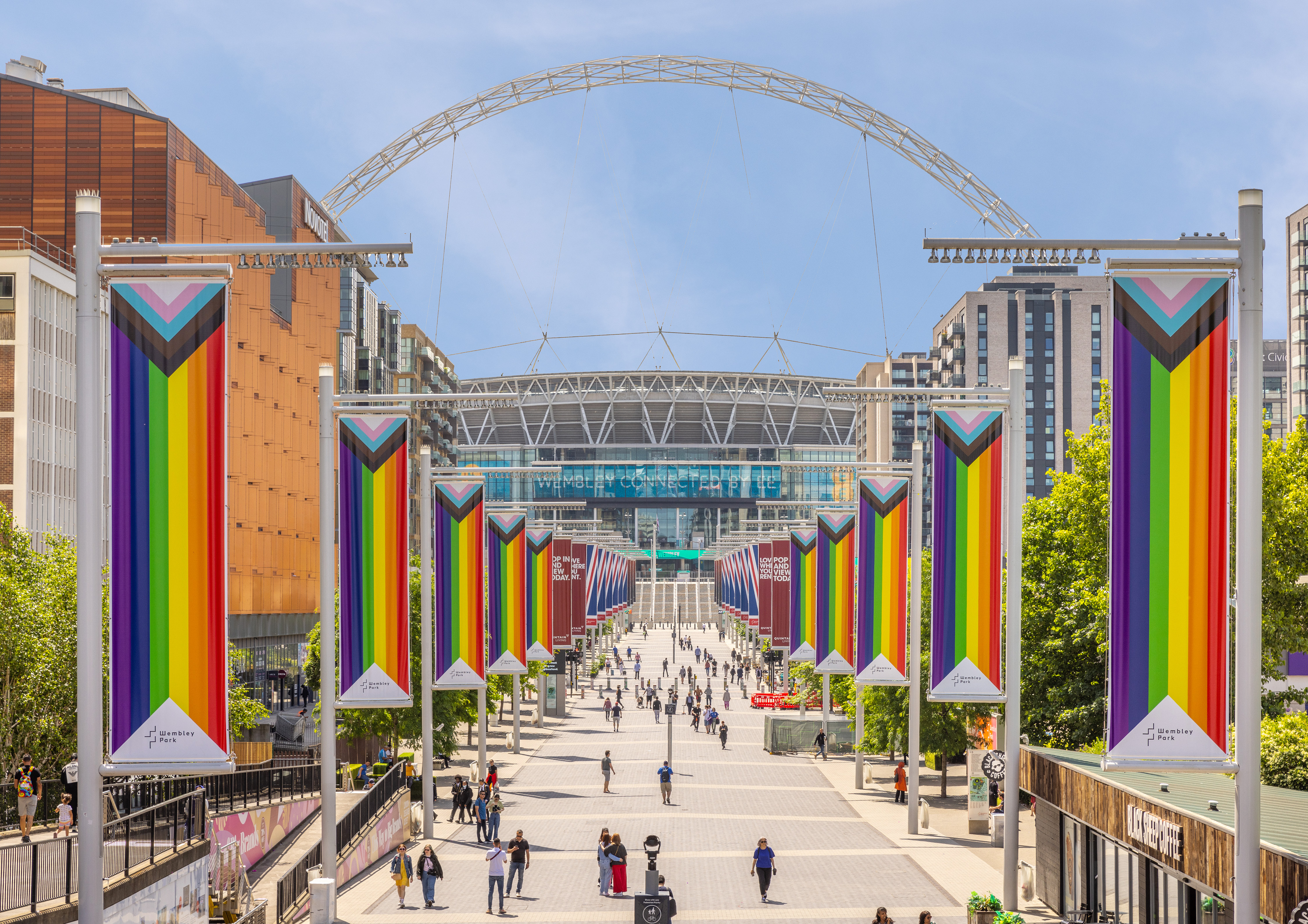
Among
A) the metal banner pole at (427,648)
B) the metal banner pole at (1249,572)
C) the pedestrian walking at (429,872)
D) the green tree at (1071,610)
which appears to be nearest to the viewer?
the metal banner pole at (1249,572)

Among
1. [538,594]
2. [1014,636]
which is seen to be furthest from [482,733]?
[1014,636]

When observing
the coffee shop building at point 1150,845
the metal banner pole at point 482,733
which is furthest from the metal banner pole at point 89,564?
the metal banner pole at point 482,733

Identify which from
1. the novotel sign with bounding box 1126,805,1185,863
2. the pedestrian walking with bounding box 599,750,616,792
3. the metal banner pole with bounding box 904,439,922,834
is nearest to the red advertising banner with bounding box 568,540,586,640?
the pedestrian walking with bounding box 599,750,616,792

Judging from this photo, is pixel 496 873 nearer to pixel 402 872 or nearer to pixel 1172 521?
pixel 402 872

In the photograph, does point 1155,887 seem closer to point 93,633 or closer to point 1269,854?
point 1269,854

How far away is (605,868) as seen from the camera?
2998cm

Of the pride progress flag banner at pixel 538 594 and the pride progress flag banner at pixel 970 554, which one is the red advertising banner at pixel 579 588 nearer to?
the pride progress flag banner at pixel 538 594

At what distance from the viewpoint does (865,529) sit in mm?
37156

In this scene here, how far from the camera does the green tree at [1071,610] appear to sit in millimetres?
42469

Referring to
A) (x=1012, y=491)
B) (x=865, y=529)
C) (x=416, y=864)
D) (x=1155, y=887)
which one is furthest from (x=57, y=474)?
(x=1155, y=887)

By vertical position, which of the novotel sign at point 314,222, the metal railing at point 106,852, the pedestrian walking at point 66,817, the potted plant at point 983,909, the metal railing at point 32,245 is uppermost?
the novotel sign at point 314,222

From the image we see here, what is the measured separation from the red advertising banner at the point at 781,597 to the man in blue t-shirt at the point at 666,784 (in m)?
19.3

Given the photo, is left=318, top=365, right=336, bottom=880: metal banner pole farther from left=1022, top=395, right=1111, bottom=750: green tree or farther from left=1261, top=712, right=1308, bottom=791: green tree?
left=1022, top=395, right=1111, bottom=750: green tree

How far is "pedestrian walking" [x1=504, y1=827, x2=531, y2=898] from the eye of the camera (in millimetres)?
30453
